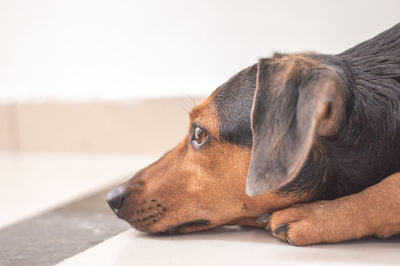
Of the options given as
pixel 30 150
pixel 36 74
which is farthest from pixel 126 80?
pixel 30 150

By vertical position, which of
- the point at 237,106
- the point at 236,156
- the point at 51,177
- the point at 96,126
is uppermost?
the point at 237,106

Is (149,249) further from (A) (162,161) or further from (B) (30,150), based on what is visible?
(B) (30,150)

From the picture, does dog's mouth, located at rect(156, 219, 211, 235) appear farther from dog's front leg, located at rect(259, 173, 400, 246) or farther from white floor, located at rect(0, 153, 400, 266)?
dog's front leg, located at rect(259, 173, 400, 246)

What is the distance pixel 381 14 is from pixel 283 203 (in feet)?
5.45

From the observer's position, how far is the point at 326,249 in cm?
140

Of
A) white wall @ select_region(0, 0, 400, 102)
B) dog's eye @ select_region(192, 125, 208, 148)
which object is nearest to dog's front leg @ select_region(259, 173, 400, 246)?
dog's eye @ select_region(192, 125, 208, 148)

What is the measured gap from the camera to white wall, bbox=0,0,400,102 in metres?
2.93

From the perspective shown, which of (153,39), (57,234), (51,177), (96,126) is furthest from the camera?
(96,126)

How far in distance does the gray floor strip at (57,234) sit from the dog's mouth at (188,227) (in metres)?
0.24

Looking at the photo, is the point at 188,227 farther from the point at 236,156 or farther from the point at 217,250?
the point at 236,156

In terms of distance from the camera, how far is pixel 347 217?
4.53 ft

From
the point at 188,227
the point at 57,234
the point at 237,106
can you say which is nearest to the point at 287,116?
the point at 237,106

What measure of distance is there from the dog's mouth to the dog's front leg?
240 mm

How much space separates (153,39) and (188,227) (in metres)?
2.00
